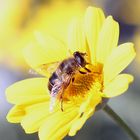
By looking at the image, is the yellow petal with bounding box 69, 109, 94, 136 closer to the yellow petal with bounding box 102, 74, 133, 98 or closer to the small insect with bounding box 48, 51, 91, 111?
the yellow petal with bounding box 102, 74, 133, 98

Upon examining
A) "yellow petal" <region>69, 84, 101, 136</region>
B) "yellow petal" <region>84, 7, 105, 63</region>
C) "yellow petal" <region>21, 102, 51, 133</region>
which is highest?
"yellow petal" <region>84, 7, 105, 63</region>

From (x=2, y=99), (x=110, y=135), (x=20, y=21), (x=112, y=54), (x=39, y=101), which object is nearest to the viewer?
(x=112, y=54)

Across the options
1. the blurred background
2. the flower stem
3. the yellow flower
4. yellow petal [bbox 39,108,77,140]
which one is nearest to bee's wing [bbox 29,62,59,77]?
the yellow flower

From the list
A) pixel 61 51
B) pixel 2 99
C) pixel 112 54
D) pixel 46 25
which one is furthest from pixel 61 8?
pixel 112 54

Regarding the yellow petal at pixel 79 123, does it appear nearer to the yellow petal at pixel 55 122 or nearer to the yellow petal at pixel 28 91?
the yellow petal at pixel 55 122

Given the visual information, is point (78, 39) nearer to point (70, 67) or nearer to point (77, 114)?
point (70, 67)

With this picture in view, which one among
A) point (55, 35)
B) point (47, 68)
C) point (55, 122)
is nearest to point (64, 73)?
point (47, 68)

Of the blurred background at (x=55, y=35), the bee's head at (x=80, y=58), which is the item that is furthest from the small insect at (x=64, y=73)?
the blurred background at (x=55, y=35)
